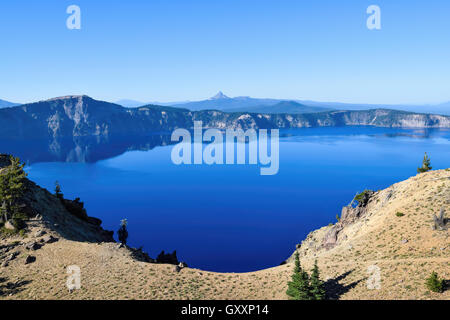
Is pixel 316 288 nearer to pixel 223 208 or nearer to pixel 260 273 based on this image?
pixel 260 273

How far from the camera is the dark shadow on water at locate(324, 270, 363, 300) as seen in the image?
113 ft

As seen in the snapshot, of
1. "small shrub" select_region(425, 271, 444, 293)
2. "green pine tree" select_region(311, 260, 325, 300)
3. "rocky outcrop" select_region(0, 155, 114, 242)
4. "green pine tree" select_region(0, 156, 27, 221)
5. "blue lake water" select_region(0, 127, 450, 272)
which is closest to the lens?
"small shrub" select_region(425, 271, 444, 293)

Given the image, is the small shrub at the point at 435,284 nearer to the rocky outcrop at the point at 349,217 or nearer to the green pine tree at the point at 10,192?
the rocky outcrop at the point at 349,217

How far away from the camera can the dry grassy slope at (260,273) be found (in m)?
34.8

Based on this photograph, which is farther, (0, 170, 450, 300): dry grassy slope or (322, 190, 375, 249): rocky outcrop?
(322, 190, 375, 249): rocky outcrop

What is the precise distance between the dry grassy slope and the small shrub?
0.63m

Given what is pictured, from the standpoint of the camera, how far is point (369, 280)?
115 feet

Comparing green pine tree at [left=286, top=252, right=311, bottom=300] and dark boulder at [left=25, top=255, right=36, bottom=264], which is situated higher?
green pine tree at [left=286, top=252, right=311, bottom=300]

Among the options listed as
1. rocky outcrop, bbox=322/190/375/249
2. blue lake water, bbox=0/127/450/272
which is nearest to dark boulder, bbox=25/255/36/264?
blue lake water, bbox=0/127/450/272

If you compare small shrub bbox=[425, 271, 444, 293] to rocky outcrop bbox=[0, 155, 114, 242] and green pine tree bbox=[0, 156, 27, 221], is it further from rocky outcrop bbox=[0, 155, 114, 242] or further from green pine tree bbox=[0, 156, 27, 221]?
green pine tree bbox=[0, 156, 27, 221]
